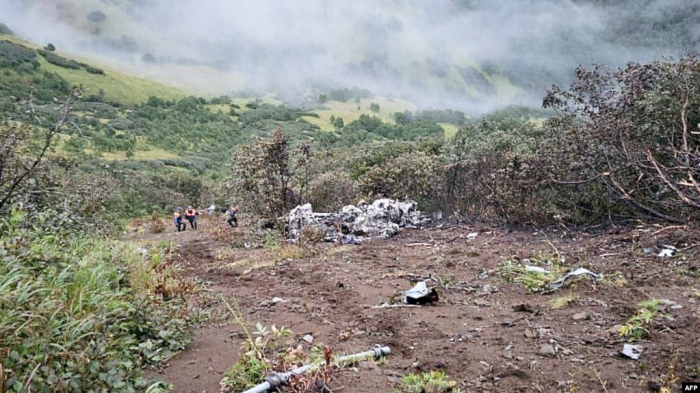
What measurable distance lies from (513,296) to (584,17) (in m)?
52.1

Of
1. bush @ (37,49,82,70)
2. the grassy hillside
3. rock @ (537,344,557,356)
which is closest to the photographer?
rock @ (537,344,557,356)

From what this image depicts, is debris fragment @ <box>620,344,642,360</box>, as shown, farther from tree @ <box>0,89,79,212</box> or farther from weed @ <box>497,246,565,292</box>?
tree @ <box>0,89,79,212</box>

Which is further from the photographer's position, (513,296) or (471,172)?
(471,172)

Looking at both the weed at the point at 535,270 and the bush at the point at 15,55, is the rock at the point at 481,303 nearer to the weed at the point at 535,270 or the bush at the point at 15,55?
the weed at the point at 535,270

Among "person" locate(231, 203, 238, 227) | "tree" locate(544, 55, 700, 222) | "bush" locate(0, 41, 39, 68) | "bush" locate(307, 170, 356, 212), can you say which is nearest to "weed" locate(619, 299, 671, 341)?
"tree" locate(544, 55, 700, 222)

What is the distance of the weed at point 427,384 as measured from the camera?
2.83 m

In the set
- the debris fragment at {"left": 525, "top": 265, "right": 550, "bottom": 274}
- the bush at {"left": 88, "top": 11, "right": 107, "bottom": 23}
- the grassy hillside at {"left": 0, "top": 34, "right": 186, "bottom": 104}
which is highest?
the bush at {"left": 88, "top": 11, "right": 107, "bottom": 23}

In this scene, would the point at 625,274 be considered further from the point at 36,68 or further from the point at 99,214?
the point at 36,68

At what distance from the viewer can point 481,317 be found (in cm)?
438

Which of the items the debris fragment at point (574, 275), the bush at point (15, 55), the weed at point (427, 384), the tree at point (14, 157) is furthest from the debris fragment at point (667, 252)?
the bush at point (15, 55)

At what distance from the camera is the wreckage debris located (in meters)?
10.6

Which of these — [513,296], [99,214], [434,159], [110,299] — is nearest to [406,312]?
[513,296]

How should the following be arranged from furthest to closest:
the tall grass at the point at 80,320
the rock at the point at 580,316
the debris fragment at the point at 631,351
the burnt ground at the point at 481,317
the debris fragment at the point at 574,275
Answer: the debris fragment at the point at 574,275 → the rock at the point at 580,316 → the debris fragment at the point at 631,351 → the burnt ground at the point at 481,317 → the tall grass at the point at 80,320

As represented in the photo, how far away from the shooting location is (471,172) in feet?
38.0
